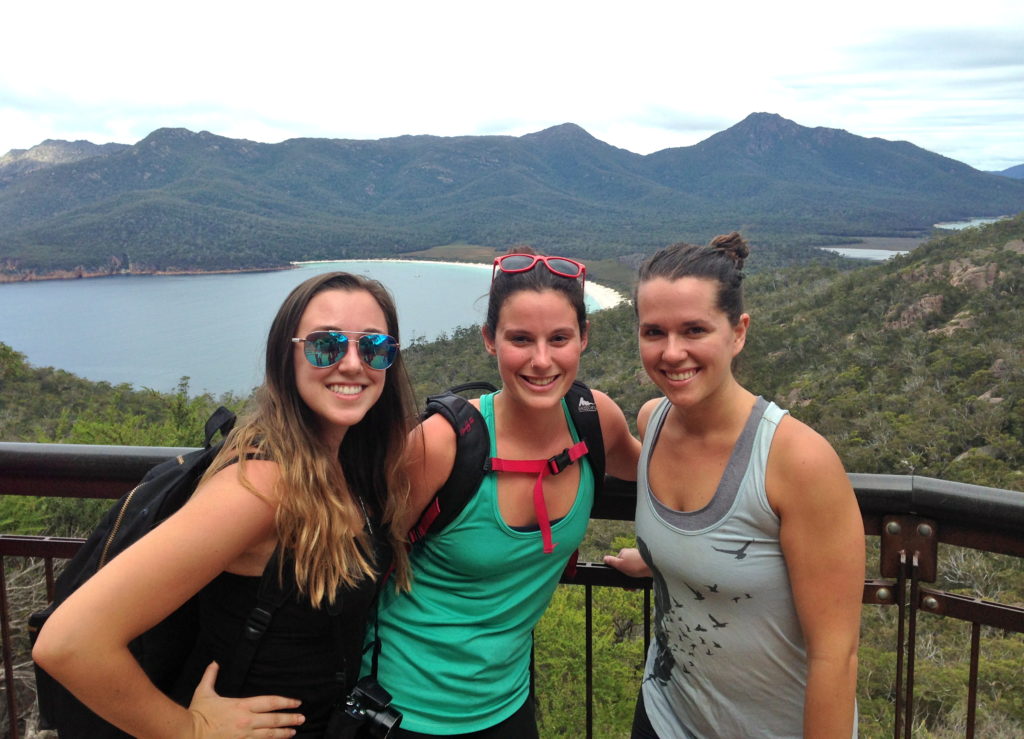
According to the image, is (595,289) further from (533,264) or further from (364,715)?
(364,715)

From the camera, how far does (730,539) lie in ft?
4.64

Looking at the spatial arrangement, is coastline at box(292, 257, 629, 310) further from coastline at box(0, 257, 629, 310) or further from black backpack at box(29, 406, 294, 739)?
black backpack at box(29, 406, 294, 739)

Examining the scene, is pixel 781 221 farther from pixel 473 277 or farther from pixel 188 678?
pixel 188 678

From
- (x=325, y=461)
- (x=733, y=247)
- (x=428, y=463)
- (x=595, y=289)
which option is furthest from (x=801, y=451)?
(x=595, y=289)

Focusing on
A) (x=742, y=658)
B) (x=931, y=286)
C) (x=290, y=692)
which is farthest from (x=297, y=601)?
(x=931, y=286)

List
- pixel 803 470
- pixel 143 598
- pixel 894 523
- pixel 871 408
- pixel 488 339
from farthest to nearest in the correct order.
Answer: pixel 871 408 < pixel 488 339 < pixel 894 523 < pixel 803 470 < pixel 143 598

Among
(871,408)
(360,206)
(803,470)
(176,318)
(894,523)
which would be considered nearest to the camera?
(803,470)

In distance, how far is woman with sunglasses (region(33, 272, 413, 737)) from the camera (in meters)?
1.20

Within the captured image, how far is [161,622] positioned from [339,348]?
0.58 metres

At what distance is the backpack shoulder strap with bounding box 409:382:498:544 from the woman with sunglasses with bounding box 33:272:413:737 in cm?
6

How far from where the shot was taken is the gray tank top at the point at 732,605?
4.62ft

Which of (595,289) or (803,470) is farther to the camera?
(595,289)

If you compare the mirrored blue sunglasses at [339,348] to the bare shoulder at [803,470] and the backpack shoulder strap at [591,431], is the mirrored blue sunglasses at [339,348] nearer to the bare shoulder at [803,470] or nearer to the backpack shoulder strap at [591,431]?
the backpack shoulder strap at [591,431]

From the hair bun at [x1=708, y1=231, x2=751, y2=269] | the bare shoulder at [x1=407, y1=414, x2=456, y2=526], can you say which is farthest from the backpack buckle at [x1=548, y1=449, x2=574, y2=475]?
the hair bun at [x1=708, y1=231, x2=751, y2=269]
